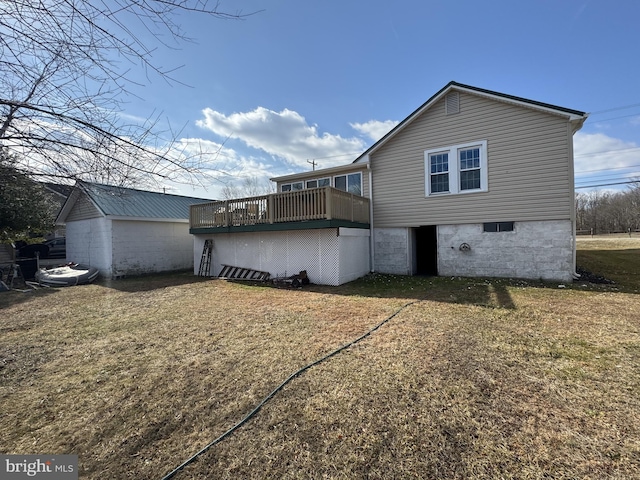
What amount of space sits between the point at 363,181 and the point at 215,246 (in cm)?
714

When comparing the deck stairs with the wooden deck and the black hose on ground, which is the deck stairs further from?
the black hose on ground

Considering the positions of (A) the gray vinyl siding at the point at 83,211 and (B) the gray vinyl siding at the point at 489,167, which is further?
(A) the gray vinyl siding at the point at 83,211

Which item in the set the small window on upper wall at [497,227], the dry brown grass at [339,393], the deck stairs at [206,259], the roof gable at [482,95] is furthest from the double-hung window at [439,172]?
the deck stairs at [206,259]

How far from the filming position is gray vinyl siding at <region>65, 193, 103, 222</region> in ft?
43.6

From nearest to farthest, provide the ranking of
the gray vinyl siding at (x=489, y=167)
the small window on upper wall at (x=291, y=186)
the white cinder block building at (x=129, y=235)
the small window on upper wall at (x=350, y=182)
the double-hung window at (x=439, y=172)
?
the gray vinyl siding at (x=489, y=167) < the double-hung window at (x=439, y=172) < the small window on upper wall at (x=350, y=182) < the white cinder block building at (x=129, y=235) < the small window on upper wall at (x=291, y=186)

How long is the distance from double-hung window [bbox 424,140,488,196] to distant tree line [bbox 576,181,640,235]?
168 ft

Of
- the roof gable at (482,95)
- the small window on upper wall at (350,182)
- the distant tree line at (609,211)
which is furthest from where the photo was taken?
the distant tree line at (609,211)

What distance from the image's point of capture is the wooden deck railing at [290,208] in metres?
9.28

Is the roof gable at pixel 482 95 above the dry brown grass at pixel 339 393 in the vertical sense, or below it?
above

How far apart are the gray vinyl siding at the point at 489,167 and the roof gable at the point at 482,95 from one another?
0.61ft

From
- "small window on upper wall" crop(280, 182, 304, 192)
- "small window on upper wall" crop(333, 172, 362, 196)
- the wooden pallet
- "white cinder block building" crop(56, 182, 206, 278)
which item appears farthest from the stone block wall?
"white cinder block building" crop(56, 182, 206, 278)

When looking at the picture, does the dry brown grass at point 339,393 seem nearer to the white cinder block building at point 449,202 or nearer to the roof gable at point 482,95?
the white cinder block building at point 449,202

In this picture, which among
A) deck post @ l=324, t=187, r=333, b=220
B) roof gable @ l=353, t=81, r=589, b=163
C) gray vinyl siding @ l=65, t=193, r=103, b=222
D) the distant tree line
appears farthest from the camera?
the distant tree line

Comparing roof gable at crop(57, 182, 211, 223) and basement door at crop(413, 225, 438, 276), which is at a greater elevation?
roof gable at crop(57, 182, 211, 223)
